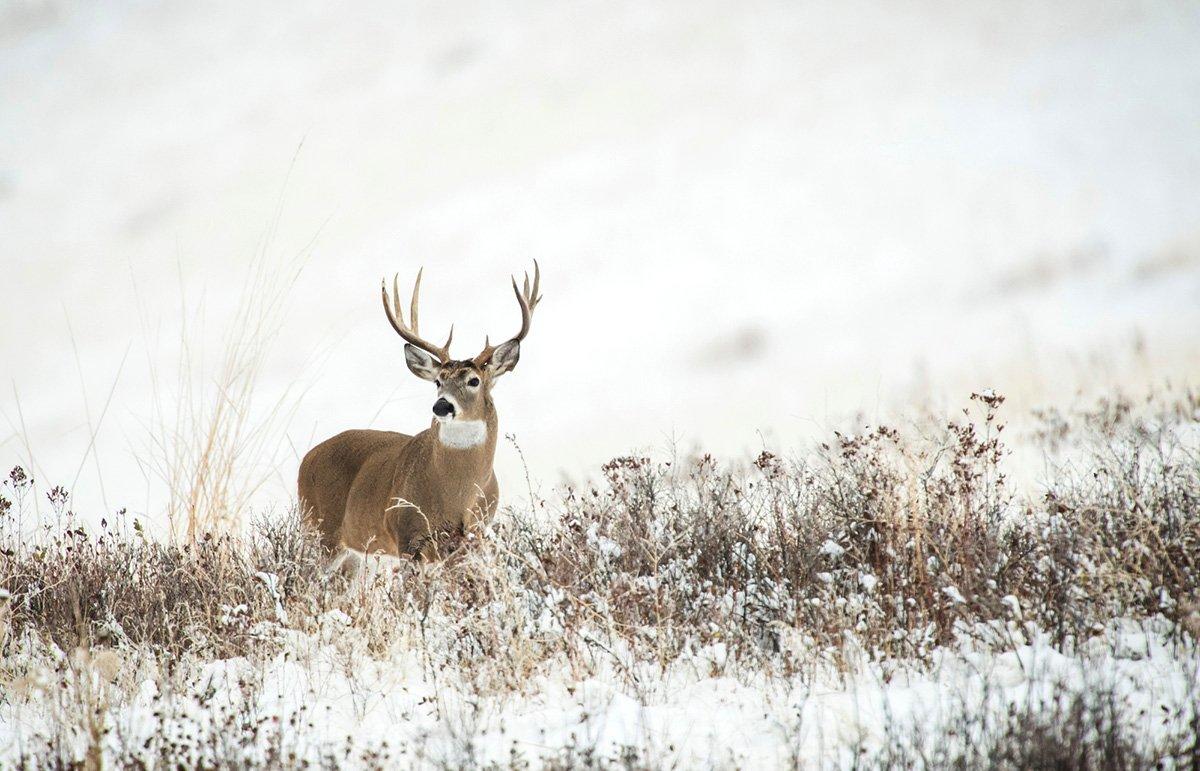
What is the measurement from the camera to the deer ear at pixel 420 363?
25.7 feet

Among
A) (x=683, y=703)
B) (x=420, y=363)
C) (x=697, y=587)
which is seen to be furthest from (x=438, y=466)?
(x=683, y=703)

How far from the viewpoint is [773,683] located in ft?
15.2

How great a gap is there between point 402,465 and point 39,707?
3.23 meters

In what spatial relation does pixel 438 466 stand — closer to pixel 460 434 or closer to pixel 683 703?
pixel 460 434

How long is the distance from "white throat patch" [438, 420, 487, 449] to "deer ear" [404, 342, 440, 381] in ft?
1.48

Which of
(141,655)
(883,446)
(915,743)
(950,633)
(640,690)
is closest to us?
(915,743)

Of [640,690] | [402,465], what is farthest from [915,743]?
[402,465]

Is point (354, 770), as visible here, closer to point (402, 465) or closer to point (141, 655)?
point (141, 655)

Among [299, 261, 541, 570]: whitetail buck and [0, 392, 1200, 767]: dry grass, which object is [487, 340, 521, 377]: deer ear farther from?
[0, 392, 1200, 767]: dry grass

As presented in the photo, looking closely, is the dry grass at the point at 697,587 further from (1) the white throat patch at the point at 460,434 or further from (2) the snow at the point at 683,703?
(1) the white throat patch at the point at 460,434

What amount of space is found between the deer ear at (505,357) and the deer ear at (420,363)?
43cm

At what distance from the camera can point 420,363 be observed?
7.93 m

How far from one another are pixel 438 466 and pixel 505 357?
0.92 meters

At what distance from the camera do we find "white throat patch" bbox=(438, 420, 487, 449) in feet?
24.7
